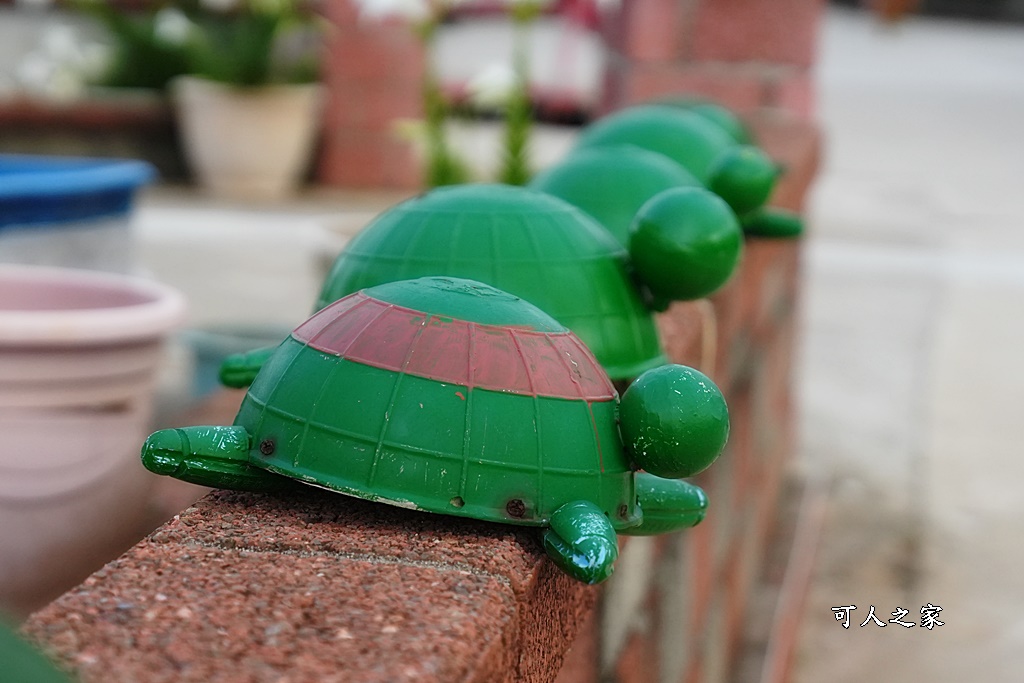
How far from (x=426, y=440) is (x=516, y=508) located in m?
0.10

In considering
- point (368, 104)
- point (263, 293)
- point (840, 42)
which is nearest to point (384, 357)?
point (263, 293)

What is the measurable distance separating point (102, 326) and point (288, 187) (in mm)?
6286

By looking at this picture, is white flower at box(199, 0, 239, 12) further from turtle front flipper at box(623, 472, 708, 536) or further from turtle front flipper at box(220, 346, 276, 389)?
turtle front flipper at box(623, 472, 708, 536)

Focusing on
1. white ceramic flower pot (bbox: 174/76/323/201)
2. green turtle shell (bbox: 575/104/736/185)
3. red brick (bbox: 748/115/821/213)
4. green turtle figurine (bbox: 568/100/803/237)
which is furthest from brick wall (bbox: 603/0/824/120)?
white ceramic flower pot (bbox: 174/76/323/201)

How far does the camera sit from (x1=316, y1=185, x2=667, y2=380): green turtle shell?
1369mm

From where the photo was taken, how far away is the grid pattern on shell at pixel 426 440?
39.6 inches

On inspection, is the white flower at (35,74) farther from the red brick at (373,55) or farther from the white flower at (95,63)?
the red brick at (373,55)

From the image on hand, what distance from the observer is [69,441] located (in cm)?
224

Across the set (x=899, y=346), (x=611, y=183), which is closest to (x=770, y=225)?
(x=611, y=183)

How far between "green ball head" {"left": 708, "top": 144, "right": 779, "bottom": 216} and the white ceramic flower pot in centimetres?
629

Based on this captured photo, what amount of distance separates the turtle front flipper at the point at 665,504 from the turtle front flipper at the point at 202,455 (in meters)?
0.37

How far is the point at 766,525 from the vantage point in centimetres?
326

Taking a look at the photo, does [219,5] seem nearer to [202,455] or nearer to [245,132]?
[245,132]

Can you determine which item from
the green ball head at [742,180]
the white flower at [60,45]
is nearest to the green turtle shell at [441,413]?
the green ball head at [742,180]
